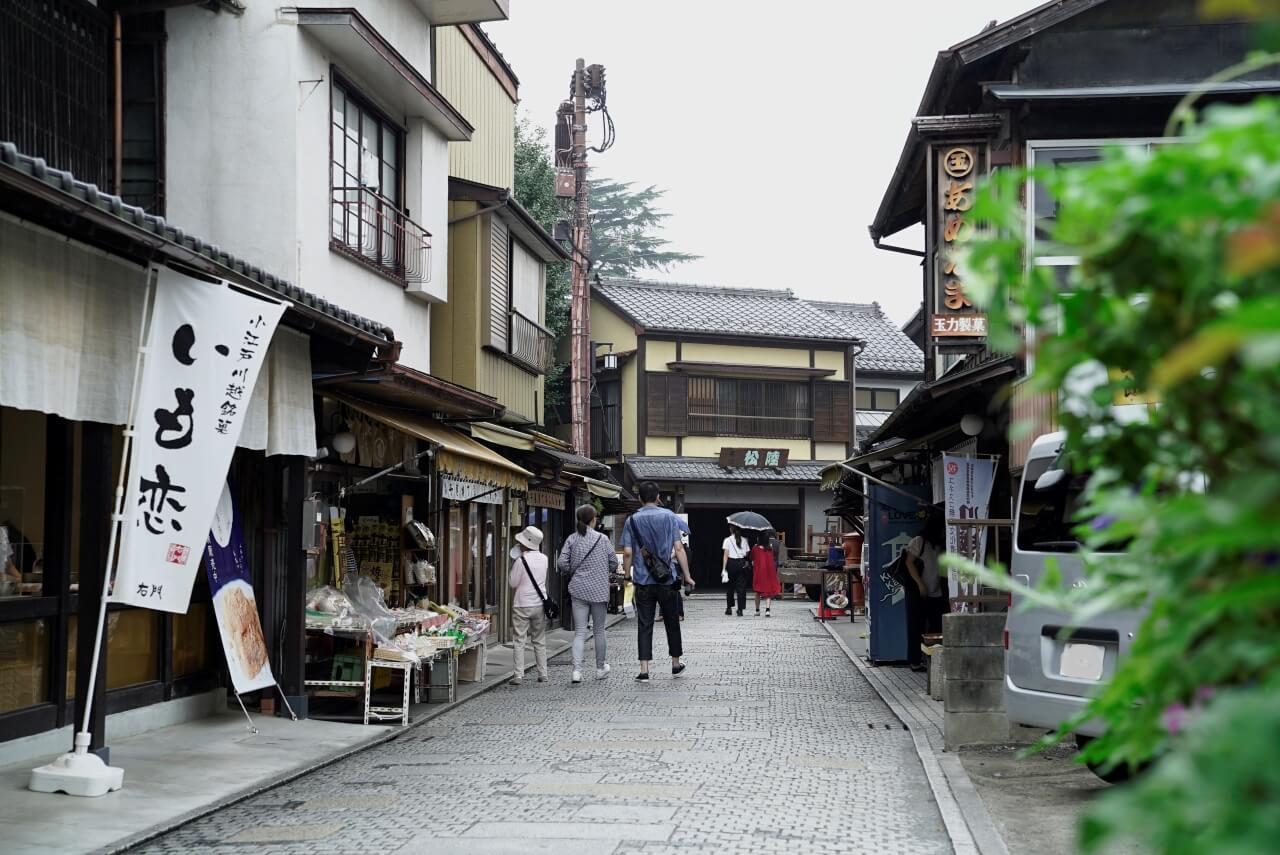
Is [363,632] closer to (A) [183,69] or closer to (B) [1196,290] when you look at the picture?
(A) [183,69]

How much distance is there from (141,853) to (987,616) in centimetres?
665

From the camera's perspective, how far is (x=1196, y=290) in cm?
198

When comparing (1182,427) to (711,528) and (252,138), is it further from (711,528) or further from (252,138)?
(711,528)

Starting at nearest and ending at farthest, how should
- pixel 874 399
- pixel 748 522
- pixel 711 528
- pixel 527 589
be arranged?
1. pixel 527 589
2. pixel 748 522
3. pixel 711 528
4. pixel 874 399

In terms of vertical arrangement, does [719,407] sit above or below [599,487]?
above

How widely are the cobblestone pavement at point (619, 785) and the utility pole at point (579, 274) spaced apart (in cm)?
1324

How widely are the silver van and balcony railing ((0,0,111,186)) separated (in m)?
8.55

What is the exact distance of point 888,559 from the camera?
18.3m

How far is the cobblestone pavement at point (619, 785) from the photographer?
25.1 ft

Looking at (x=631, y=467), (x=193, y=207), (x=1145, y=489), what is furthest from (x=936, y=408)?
(x=631, y=467)

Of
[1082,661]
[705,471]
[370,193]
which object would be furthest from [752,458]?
[1082,661]

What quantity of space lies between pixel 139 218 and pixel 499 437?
1106 centimetres

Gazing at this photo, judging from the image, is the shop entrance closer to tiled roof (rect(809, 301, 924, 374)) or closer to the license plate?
tiled roof (rect(809, 301, 924, 374))

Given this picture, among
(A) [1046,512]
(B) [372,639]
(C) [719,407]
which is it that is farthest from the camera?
(C) [719,407]
